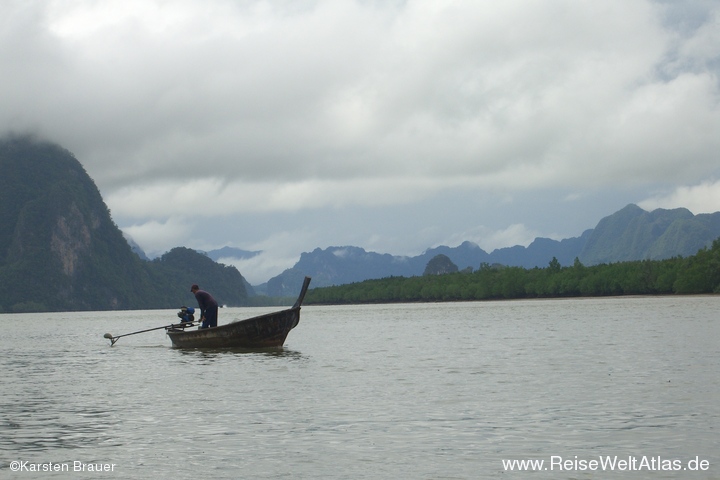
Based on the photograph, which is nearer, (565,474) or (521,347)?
(565,474)

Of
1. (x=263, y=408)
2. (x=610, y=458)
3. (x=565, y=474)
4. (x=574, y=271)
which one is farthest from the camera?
(x=574, y=271)

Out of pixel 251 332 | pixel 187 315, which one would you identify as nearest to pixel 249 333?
pixel 251 332

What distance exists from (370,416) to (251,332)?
889 inches

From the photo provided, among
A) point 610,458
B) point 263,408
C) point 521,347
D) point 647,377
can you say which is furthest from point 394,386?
point 521,347

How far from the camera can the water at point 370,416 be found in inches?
564

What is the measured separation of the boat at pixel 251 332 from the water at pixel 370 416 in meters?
4.98

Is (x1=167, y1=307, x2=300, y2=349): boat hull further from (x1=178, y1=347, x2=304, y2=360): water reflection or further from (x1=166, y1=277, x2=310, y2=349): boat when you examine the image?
(x1=178, y1=347, x2=304, y2=360): water reflection

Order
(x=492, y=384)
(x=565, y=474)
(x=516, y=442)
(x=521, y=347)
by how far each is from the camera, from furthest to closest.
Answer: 1. (x=521, y=347)
2. (x=492, y=384)
3. (x=516, y=442)
4. (x=565, y=474)

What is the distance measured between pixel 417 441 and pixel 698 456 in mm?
4998

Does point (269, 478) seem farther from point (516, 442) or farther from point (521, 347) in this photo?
point (521, 347)

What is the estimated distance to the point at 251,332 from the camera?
1624 inches

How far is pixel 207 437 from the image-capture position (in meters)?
17.1

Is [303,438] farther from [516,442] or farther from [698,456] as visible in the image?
[698,456]

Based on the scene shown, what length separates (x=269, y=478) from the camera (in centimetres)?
1347
